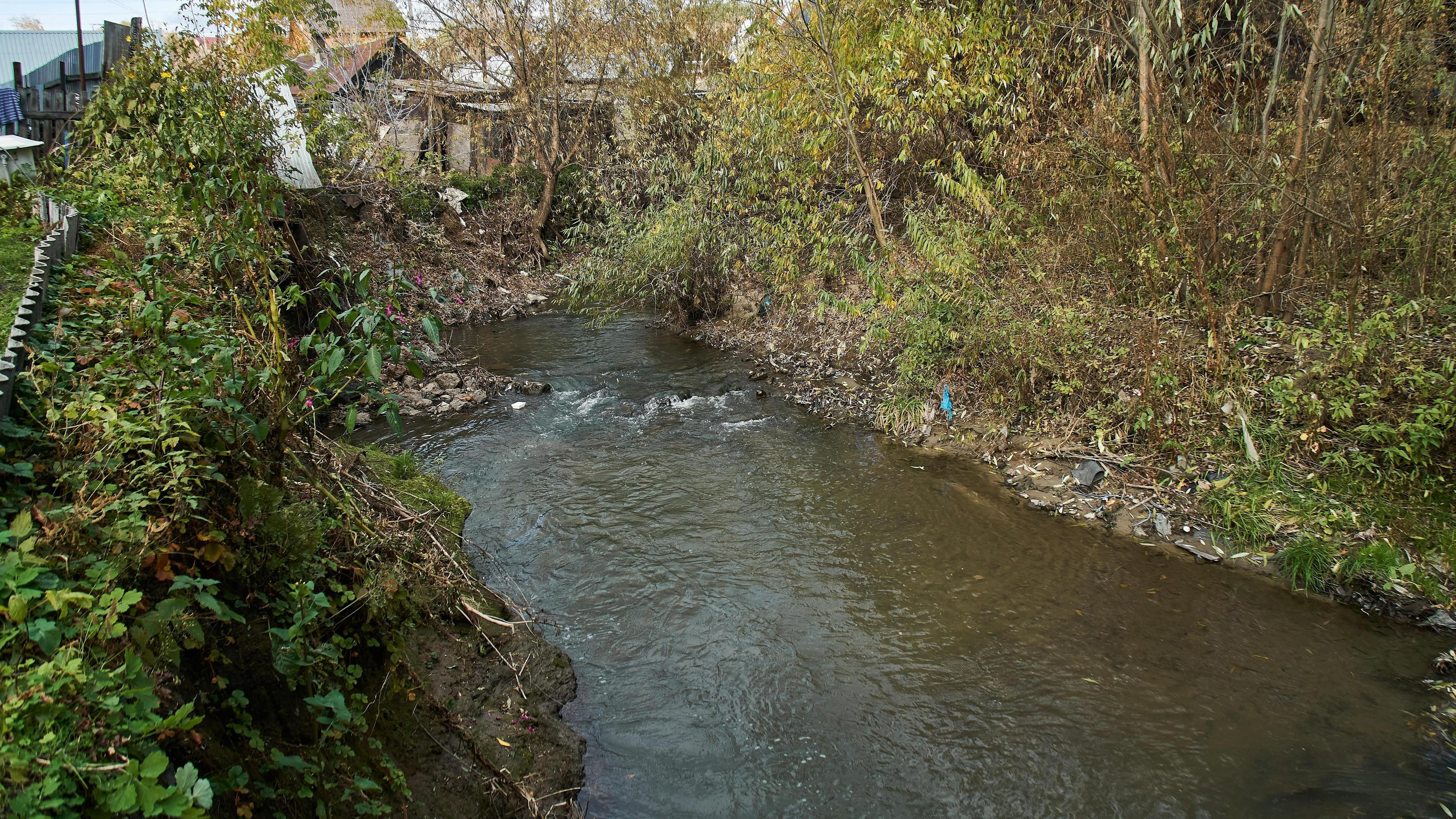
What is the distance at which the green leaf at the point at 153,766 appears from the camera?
1.78 meters

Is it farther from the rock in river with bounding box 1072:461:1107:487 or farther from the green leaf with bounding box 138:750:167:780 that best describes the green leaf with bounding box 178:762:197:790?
the rock in river with bounding box 1072:461:1107:487

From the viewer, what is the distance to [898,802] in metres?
3.90

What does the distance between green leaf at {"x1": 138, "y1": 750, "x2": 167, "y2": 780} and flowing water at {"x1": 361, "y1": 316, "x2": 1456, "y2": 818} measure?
97.8 inches

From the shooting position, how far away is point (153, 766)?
1790 millimetres

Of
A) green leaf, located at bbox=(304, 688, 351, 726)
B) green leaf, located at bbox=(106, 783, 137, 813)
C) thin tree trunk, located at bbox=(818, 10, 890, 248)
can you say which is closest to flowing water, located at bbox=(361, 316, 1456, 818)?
green leaf, located at bbox=(304, 688, 351, 726)

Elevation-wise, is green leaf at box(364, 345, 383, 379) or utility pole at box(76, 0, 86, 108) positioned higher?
utility pole at box(76, 0, 86, 108)

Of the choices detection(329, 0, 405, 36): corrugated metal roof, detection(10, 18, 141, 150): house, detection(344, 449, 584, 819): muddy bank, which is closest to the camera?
detection(344, 449, 584, 819): muddy bank

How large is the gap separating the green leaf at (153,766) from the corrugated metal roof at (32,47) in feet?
89.5

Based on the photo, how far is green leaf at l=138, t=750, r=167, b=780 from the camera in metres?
1.78

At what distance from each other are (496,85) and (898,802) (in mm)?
24565

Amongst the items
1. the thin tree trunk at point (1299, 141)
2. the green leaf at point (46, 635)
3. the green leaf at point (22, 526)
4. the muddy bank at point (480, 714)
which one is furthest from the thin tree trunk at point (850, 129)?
the green leaf at point (46, 635)

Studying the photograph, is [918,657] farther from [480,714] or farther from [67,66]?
[67,66]

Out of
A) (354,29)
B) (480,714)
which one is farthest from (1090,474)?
(354,29)

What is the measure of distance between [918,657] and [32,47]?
99.0 ft
